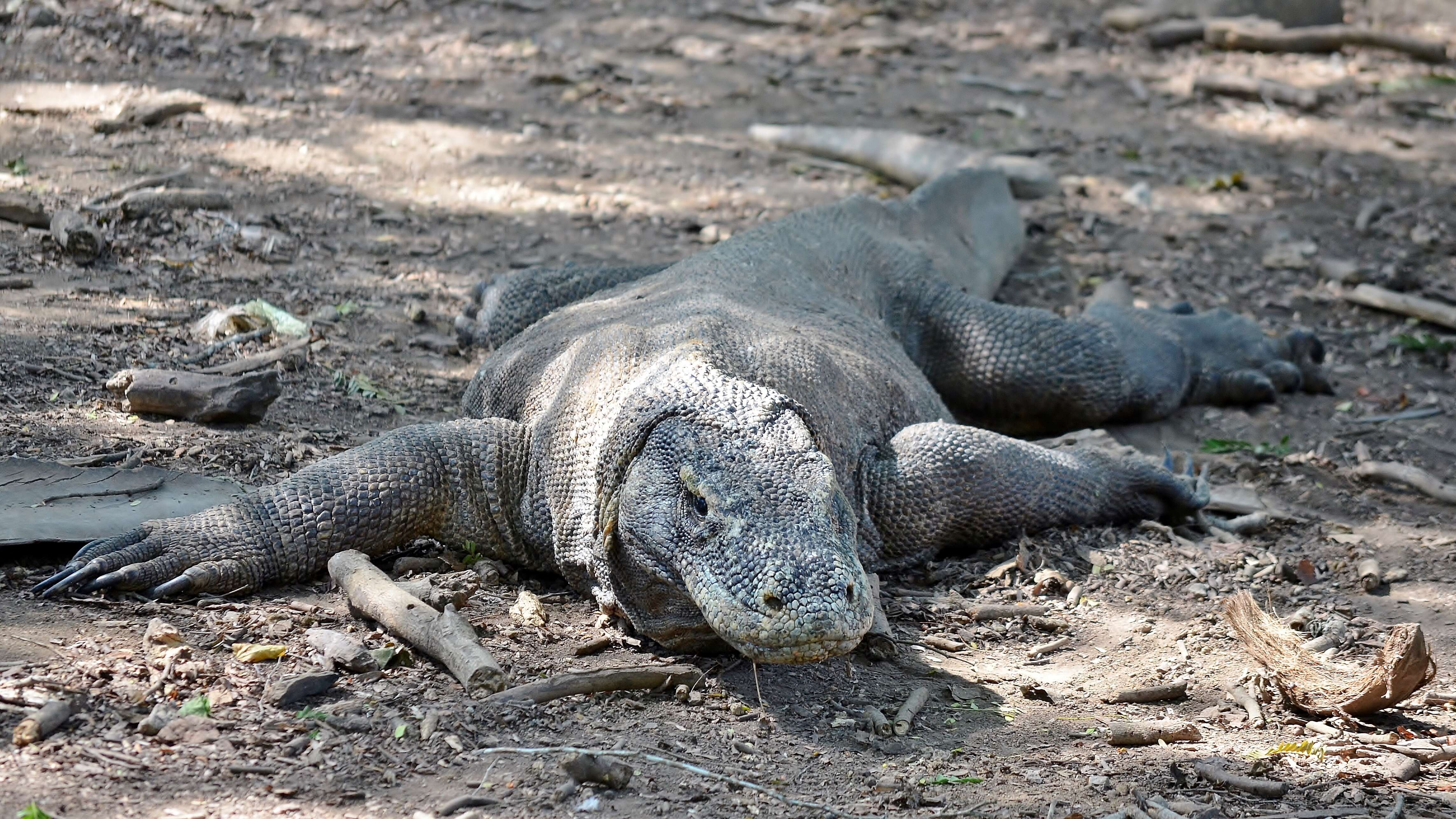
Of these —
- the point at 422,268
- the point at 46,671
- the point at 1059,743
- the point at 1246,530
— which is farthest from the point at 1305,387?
the point at 46,671

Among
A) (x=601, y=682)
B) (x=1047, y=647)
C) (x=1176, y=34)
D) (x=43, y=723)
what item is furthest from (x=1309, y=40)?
(x=43, y=723)

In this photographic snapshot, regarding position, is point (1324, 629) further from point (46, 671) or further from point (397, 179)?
point (397, 179)

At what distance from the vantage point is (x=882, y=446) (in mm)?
4883

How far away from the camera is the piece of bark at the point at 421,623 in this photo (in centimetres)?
353

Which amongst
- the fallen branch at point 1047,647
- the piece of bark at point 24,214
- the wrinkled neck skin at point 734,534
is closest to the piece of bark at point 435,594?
the wrinkled neck skin at point 734,534

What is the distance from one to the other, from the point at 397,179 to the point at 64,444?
3.96m

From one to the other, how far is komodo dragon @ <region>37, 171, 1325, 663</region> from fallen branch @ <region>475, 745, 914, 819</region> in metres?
0.31

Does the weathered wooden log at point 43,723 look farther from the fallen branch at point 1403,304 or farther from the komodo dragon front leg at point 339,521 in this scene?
the fallen branch at point 1403,304

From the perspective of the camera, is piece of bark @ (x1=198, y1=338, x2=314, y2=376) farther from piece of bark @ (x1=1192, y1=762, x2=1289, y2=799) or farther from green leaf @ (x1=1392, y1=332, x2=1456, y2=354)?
green leaf @ (x1=1392, y1=332, x2=1456, y2=354)

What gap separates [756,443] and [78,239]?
3970 millimetres

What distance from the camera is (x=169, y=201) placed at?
6.95m

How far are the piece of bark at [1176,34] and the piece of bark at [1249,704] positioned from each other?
344 inches

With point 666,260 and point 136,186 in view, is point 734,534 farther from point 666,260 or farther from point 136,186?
point 136,186

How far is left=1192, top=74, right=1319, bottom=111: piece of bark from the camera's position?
1038 centimetres
